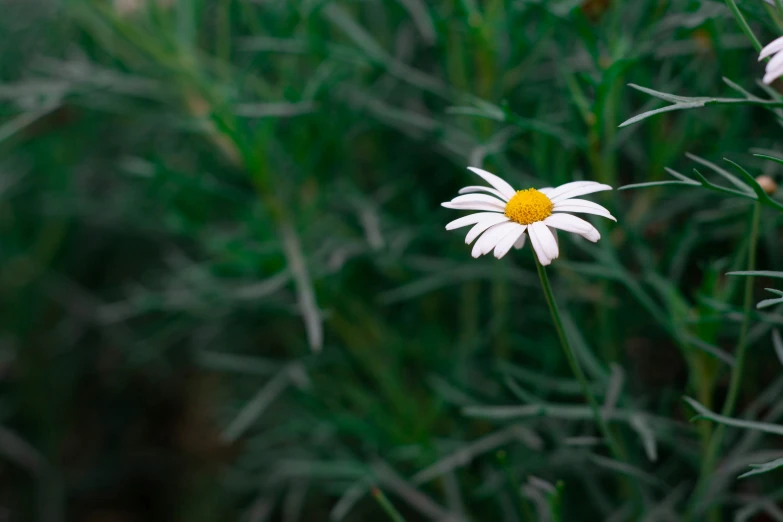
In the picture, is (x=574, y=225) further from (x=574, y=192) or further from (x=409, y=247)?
(x=409, y=247)

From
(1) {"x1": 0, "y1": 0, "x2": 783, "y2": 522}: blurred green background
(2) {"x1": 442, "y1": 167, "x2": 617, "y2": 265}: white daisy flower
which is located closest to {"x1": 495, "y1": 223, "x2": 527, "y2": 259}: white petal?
(2) {"x1": 442, "y1": 167, "x2": 617, "y2": 265}: white daisy flower

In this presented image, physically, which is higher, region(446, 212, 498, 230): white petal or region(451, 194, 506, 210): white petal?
region(451, 194, 506, 210): white petal

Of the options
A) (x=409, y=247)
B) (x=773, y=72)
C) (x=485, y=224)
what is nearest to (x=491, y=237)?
(x=485, y=224)

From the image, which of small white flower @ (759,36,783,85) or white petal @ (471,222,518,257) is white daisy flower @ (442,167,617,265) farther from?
small white flower @ (759,36,783,85)

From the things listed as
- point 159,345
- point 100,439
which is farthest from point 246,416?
point 100,439

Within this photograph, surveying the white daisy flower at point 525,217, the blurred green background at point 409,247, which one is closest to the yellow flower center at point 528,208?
the white daisy flower at point 525,217

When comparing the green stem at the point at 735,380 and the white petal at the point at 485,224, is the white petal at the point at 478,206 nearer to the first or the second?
the white petal at the point at 485,224

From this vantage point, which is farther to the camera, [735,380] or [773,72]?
[735,380]
